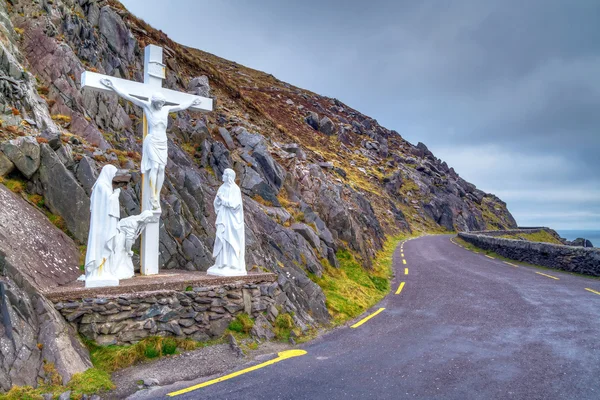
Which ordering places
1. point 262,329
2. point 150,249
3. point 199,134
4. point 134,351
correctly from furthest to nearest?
point 199,134 → point 150,249 → point 262,329 → point 134,351

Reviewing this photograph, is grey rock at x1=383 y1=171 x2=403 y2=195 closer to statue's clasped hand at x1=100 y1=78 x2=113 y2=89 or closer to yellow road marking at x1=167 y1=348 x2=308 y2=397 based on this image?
yellow road marking at x1=167 y1=348 x2=308 y2=397

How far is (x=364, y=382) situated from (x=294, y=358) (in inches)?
63.6

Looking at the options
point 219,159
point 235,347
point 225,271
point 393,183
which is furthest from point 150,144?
point 393,183

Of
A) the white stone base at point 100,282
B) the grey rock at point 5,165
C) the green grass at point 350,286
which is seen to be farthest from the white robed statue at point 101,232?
the green grass at point 350,286

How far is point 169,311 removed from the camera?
6.90m

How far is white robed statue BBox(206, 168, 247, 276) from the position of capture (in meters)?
8.40

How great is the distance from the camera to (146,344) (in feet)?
21.3

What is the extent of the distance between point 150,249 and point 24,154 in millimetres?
3575

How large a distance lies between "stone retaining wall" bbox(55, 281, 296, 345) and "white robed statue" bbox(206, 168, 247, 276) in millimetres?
516

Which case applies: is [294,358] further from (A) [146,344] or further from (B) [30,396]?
(B) [30,396]

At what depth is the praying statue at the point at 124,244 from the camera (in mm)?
7146

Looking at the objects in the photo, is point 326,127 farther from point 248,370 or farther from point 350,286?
point 248,370

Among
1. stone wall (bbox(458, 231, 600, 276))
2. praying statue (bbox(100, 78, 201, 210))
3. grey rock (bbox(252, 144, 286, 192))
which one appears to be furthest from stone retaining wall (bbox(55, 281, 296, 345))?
stone wall (bbox(458, 231, 600, 276))

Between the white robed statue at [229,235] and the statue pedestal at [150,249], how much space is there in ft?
3.81
